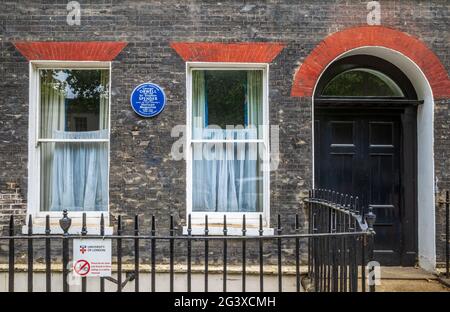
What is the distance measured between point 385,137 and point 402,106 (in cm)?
53

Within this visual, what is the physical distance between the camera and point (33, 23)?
22.6 feet

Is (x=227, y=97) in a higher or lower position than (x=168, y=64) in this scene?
lower

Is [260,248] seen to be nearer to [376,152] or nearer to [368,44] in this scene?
[376,152]

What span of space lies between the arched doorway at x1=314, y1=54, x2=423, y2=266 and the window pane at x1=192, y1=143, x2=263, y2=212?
97 centimetres

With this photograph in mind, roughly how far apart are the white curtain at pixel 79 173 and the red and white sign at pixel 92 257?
3161 mm

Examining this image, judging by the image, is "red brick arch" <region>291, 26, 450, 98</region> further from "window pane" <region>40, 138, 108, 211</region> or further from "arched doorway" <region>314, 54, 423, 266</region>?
"window pane" <region>40, 138, 108, 211</region>

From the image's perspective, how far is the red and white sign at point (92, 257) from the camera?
396 cm

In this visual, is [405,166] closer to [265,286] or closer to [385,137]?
[385,137]

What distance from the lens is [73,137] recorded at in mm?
7121

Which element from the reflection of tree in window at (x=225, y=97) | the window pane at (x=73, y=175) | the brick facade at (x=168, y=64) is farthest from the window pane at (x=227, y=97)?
the window pane at (x=73, y=175)

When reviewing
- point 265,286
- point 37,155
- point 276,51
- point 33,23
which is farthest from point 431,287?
point 33,23

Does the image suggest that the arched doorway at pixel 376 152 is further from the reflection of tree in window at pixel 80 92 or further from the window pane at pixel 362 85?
the reflection of tree in window at pixel 80 92

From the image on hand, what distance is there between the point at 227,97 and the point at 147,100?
46.8 inches

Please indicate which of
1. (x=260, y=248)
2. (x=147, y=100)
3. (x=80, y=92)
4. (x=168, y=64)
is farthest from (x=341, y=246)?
(x=80, y=92)
